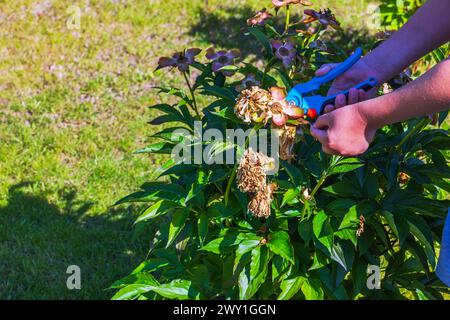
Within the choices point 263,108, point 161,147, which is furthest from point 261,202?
point 161,147

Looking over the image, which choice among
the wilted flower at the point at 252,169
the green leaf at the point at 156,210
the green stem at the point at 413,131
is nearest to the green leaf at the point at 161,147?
the green leaf at the point at 156,210

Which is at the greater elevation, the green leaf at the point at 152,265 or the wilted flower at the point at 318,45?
the wilted flower at the point at 318,45

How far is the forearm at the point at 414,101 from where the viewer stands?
1.81 meters

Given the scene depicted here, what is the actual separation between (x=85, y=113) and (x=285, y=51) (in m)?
2.67

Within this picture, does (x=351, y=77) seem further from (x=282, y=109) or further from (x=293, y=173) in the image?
(x=282, y=109)

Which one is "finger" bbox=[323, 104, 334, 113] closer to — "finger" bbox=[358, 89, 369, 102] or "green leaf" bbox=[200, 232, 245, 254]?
"finger" bbox=[358, 89, 369, 102]

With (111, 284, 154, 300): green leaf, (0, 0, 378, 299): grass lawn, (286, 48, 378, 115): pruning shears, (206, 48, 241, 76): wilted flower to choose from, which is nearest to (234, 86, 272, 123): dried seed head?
(286, 48, 378, 115): pruning shears

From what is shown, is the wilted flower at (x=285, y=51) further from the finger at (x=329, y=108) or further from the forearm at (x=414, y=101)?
the forearm at (x=414, y=101)

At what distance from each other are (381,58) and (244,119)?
629 mm

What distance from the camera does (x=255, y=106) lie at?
196 centimetres

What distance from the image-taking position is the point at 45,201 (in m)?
4.14

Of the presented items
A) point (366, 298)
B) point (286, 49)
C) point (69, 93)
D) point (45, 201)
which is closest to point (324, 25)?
point (286, 49)

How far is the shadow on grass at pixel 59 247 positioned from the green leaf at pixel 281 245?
4.54ft

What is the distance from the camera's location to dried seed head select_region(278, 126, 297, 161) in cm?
209
